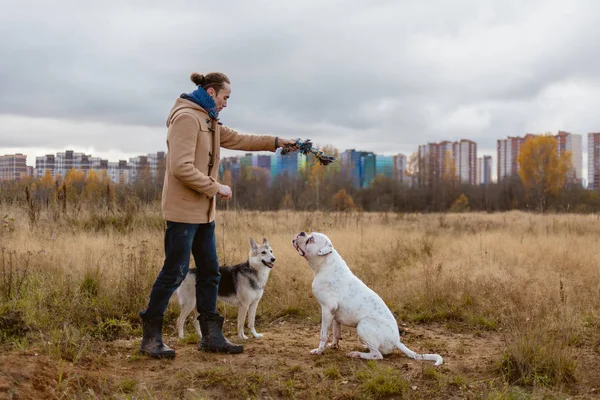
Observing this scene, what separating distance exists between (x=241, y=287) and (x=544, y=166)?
56.7 meters

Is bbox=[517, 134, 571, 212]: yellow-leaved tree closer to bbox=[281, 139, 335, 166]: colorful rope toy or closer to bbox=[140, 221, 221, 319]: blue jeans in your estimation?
bbox=[281, 139, 335, 166]: colorful rope toy

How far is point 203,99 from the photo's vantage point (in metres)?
4.80

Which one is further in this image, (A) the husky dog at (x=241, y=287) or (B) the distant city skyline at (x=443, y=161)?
(B) the distant city skyline at (x=443, y=161)

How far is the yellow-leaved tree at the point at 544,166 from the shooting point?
178 ft

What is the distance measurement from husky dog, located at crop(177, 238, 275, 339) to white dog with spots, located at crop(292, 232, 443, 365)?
3.24ft

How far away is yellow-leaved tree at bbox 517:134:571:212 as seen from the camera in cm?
5432

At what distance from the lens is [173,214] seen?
466 centimetres

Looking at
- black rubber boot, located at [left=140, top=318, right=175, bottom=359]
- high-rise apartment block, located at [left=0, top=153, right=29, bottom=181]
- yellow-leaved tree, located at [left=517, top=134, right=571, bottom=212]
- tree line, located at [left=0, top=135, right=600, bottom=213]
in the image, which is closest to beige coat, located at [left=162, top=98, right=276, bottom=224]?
black rubber boot, located at [left=140, top=318, right=175, bottom=359]

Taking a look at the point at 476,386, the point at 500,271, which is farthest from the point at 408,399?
the point at 500,271

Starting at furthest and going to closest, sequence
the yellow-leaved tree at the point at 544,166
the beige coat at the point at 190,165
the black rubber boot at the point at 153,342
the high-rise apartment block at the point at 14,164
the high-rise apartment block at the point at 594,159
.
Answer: the high-rise apartment block at the point at 594,159, the yellow-leaved tree at the point at 544,166, the high-rise apartment block at the point at 14,164, the black rubber boot at the point at 153,342, the beige coat at the point at 190,165

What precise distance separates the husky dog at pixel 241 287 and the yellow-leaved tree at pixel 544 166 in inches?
2089

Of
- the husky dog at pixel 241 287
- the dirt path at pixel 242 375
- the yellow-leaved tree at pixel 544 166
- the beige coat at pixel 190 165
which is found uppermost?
the yellow-leaved tree at pixel 544 166

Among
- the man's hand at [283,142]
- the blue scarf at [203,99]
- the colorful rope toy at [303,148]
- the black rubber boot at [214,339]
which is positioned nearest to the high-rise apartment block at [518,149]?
the colorful rope toy at [303,148]

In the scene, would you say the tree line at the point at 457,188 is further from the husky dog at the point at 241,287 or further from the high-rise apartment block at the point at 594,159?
the husky dog at the point at 241,287
